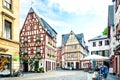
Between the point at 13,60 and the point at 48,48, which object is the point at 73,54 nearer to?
the point at 48,48

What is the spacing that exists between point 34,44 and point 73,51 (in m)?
23.5

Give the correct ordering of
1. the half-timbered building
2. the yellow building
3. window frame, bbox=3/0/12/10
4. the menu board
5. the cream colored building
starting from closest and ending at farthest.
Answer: the yellow building, the menu board, window frame, bbox=3/0/12/10, the half-timbered building, the cream colored building

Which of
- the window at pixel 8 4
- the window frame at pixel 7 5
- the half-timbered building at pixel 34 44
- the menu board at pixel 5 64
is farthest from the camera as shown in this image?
the half-timbered building at pixel 34 44

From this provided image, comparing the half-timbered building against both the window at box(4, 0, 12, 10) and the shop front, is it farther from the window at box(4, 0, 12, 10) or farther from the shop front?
the window at box(4, 0, 12, 10)

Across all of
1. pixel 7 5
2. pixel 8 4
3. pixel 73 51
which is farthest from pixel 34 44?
pixel 7 5

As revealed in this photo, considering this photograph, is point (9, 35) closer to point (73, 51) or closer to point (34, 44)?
point (34, 44)

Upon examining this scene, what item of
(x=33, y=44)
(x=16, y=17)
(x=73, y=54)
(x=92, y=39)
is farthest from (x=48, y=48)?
(x=16, y=17)

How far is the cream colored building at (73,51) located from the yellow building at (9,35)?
Result: 43.0 meters

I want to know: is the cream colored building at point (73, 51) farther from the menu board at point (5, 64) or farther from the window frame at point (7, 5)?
the window frame at point (7, 5)

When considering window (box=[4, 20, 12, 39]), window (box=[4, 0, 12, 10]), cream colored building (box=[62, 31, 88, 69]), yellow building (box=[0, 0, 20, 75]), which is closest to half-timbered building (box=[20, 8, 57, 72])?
cream colored building (box=[62, 31, 88, 69])

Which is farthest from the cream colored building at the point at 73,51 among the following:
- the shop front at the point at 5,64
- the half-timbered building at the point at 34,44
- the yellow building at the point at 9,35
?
the shop front at the point at 5,64

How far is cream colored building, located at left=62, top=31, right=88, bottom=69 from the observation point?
65188mm

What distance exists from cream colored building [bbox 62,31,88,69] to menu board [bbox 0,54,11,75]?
4352 cm

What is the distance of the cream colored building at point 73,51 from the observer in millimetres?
65188
